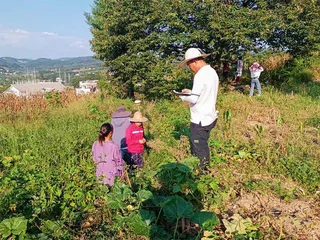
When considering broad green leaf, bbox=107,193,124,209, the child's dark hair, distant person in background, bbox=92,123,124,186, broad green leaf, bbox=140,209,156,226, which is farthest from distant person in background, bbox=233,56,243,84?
broad green leaf, bbox=140,209,156,226

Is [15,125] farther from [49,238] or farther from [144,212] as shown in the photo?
[144,212]

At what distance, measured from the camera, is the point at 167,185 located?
3.57 m

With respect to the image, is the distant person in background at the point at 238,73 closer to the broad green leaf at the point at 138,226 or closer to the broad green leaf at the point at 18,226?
the broad green leaf at the point at 138,226

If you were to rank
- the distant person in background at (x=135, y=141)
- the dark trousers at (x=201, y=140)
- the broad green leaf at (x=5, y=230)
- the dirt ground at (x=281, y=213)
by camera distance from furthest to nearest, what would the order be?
the distant person in background at (x=135, y=141)
the dark trousers at (x=201, y=140)
the dirt ground at (x=281, y=213)
the broad green leaf at (x=5, y=230)

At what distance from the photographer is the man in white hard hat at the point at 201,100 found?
12.0ft

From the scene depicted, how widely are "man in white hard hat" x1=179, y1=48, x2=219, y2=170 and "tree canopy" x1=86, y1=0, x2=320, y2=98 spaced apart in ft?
17.0

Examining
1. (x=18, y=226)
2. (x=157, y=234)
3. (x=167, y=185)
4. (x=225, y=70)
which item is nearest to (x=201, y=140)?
(x=167, y=185)

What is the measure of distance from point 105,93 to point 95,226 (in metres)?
7.58

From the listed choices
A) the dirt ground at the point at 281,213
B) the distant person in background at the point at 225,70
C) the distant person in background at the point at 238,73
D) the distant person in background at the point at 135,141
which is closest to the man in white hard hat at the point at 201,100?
the dirt ground at the point at 281,213

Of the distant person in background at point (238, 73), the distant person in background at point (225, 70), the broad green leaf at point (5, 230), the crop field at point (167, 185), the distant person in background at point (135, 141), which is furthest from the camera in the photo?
the distant person in background at point (225, 70)

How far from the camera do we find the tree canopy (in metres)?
8.98

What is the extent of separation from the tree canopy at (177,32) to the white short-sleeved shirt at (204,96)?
5.31 m

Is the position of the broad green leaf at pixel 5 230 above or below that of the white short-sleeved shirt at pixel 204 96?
below

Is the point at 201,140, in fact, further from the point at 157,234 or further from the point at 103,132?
the point at 157,234
